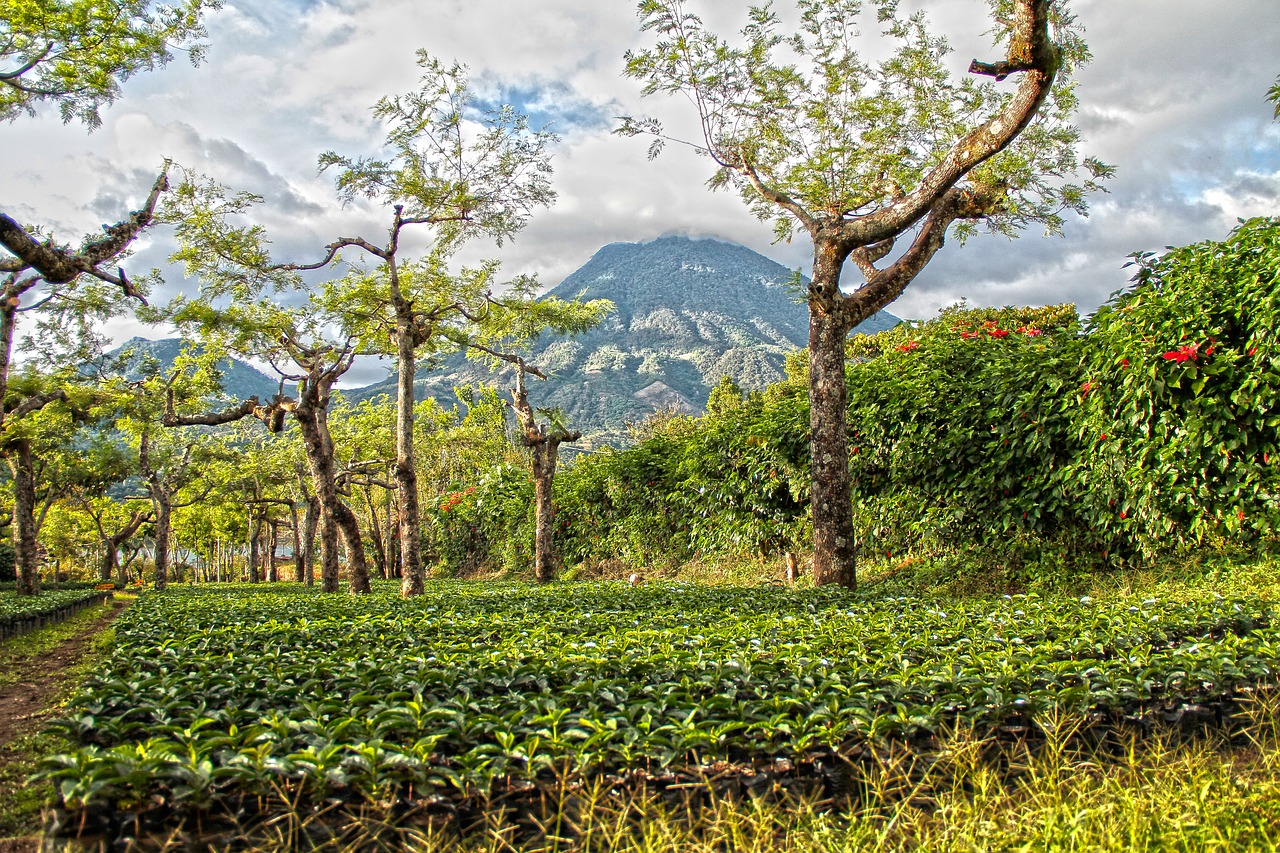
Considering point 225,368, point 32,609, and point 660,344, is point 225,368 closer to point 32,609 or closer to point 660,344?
point 32,609

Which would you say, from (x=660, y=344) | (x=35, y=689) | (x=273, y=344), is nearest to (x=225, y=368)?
(x=273, y=344)

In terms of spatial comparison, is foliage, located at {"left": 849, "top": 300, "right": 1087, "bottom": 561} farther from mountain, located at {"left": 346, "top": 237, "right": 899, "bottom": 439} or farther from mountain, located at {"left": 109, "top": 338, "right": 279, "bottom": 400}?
mountain, located at {"left": 346, "top": 237, "right": 899, "bottom": 439}

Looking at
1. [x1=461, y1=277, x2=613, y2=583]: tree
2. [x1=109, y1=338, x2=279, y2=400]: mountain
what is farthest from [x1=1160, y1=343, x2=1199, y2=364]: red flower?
[x1=109, y1=338, x2=279, y2=400]: mountain

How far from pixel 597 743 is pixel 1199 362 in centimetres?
636

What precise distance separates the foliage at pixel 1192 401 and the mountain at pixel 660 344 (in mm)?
78409

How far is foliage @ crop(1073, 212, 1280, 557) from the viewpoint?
588 cm

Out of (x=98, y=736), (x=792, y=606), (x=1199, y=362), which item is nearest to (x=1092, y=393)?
(x=1199, y=362)

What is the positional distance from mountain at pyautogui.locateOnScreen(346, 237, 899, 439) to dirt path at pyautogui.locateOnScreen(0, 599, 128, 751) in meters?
76.3

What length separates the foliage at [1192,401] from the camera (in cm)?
588

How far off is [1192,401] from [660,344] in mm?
146598

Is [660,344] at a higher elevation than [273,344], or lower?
higher

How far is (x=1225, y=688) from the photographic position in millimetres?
3197

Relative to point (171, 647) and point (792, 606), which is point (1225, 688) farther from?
point (171, 647)

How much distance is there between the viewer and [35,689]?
6.90m
